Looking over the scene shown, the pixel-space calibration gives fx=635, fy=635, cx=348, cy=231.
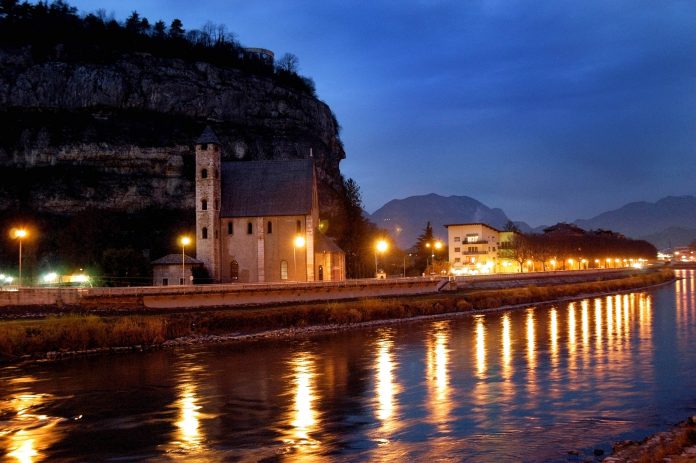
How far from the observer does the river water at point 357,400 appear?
19.2 m

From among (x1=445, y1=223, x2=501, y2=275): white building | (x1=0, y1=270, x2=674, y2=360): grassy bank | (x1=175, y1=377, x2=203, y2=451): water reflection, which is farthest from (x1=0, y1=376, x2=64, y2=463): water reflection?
(x1=445, y1=223, x2=501, y2=275): white building

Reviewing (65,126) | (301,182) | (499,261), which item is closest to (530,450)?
(301,182)

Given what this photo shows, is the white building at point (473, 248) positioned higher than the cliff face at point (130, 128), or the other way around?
the cliff face at point (130, 128)

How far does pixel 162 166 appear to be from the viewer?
106m

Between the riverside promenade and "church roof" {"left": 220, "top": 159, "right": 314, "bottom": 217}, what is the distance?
13.0 m

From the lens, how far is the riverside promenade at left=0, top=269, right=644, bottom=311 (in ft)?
154

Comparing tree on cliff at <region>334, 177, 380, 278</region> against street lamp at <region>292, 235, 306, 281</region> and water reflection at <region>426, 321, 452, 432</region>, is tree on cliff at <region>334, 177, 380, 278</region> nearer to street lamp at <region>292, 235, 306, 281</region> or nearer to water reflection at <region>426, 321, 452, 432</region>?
street lamp at <region>292, 235, 306, 281</region>

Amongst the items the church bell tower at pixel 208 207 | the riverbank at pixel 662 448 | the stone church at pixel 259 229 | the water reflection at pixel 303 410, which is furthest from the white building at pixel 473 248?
the riverbank at pixel 662 448

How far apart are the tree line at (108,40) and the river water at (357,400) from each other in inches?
3897

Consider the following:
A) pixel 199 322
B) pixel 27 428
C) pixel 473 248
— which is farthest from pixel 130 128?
pixel 27 428

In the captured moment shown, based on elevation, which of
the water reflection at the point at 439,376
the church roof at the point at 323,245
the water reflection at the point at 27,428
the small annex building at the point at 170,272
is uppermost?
the church roof at the point at 323,245

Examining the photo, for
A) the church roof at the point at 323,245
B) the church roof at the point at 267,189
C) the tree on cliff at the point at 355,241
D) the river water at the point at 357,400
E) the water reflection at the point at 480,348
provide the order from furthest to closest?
the tree on cliff at the point at 355,241 → the church roof at the point at 267,189 → the church roof at the point at 323,245 → the water reflection at the point at 480,348 → the river water at the point at 357,400

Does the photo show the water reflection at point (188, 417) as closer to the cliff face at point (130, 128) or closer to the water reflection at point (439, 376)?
the water reflection at point (439, 376)

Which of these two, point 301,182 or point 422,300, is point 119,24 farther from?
point 422,300
